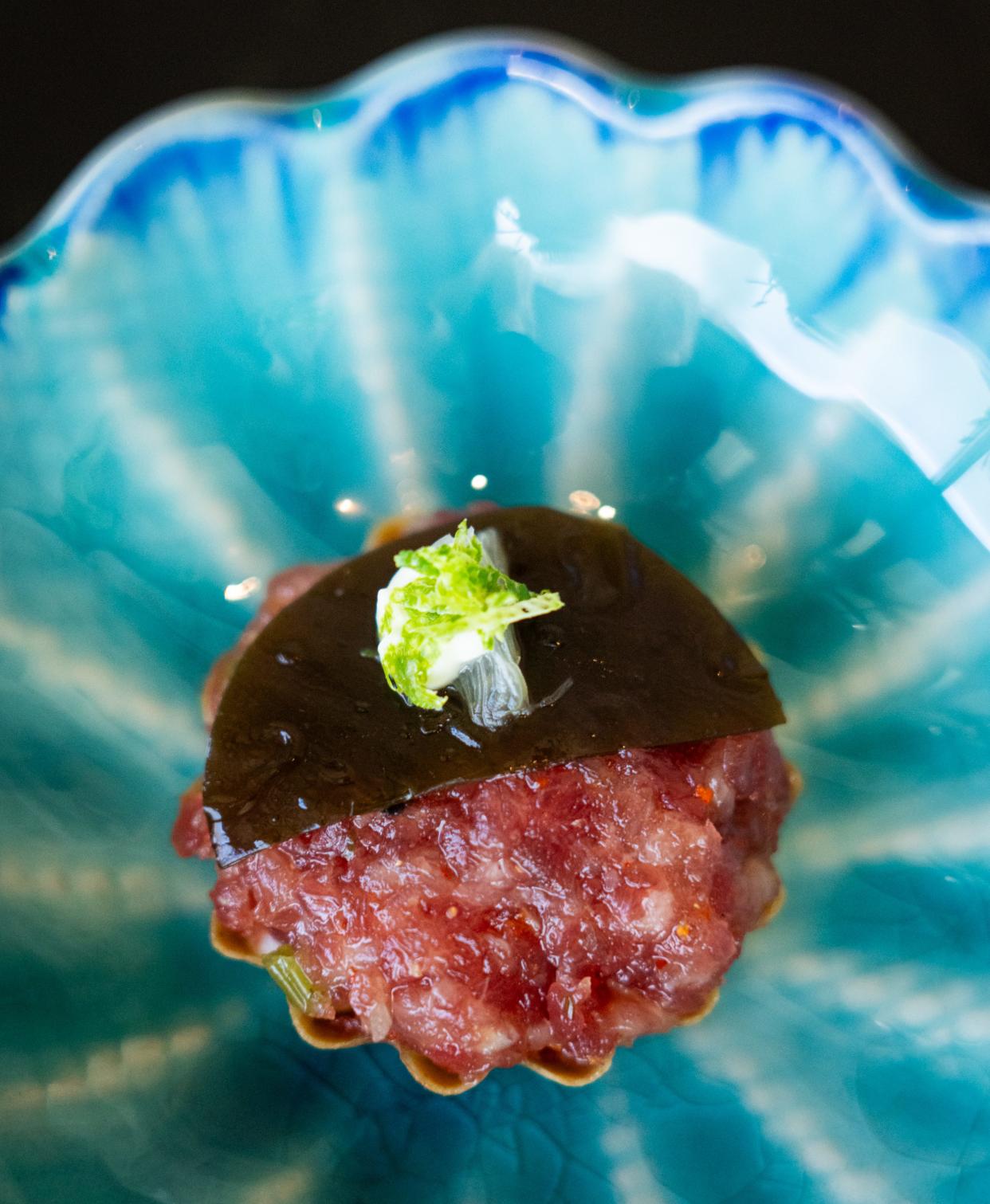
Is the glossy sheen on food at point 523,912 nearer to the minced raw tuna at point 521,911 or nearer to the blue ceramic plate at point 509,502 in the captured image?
the minced raw tuna at point 521,911

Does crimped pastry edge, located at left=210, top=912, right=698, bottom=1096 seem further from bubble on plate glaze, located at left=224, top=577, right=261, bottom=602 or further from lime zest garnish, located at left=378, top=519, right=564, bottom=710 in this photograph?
bubble on plate glaze, located at left=224, top=577, right=261, bottom=602

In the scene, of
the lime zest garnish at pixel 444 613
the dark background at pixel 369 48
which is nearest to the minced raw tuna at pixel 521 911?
the lime zest garnish at pixel 444 613

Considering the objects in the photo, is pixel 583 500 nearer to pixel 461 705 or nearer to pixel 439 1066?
pixel 461 705

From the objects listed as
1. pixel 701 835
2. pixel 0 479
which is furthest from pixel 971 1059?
pixel 0 479

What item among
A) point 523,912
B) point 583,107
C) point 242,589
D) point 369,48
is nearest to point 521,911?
point 523,912

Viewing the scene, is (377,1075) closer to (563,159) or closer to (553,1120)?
(553,1120)
